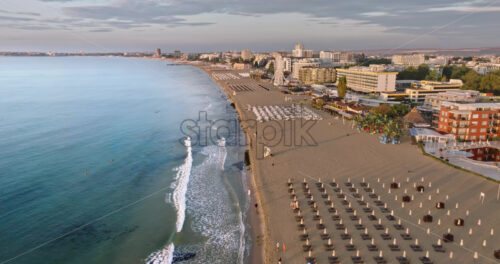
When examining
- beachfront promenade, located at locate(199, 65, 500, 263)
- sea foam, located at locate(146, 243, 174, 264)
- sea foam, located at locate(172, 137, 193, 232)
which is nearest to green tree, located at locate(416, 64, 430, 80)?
beachfront promenade, located at locate(199, 65, 500, 263)

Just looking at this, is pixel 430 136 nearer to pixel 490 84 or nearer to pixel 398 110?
pixel 398 110

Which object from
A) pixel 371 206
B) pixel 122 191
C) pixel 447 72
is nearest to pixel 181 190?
pixel 122 191

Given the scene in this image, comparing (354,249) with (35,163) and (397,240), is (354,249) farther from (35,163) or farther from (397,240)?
(35,163)

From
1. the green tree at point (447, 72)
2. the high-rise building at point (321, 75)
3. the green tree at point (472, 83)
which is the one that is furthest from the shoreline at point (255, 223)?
the green tree at point (447, 72)

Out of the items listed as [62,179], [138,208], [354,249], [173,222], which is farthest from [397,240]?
[62,179]

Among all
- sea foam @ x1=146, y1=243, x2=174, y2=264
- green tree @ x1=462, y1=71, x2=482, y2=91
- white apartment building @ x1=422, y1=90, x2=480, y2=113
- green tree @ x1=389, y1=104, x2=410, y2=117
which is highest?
green tree @ x1=462, y1=71, x2=482, y2=91

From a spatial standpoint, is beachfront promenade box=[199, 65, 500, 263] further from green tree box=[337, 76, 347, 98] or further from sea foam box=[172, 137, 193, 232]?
green tree box=[337, 76, 347, 98]

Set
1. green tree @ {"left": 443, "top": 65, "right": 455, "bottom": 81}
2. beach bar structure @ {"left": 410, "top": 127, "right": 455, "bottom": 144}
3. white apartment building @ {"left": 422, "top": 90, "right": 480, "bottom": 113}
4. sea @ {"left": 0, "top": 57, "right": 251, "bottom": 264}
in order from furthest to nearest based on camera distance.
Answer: green tree @ {"left": 443, "top": 65, "right": 455, "bottom": 81}, white apartment building @ {"left": 422, "top": 90, "right": 480, "bottom": 113}, beach bar structure @ {"left": 410, "top": 127, "right": 455, "bottom": 144}, sea @ {"left": 0, "top": 57, "right": 251, "bottom": 264}
